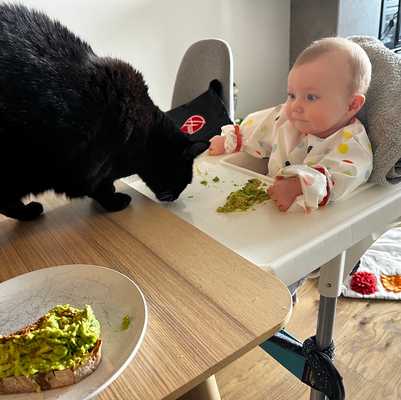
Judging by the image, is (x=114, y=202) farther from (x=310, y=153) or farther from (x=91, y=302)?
(x=310, y=153)

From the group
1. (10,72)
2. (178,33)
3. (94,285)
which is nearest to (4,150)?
(10,72)

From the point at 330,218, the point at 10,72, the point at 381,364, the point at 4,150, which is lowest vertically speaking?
the point at 381,364

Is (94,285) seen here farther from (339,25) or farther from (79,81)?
(339,25)

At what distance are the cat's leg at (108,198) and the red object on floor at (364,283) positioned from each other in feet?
3.40

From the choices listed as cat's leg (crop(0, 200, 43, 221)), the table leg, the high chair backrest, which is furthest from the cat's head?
the high chair backrest

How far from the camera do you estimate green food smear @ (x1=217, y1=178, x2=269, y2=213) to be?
0.69 metres

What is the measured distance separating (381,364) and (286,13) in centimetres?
202

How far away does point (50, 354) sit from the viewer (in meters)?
0.39

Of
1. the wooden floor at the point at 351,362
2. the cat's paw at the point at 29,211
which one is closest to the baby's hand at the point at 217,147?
the cat's paw at the point at 29,211

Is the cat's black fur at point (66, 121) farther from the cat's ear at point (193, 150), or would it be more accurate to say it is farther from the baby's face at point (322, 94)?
the baby's face at point (322, 94)

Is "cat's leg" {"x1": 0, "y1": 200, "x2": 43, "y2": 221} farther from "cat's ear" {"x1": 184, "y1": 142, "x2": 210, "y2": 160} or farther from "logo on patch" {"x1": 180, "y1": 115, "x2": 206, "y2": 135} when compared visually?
"logo on patch" {"x1": 180, "y1": 115, "x2": 206, "y2": 135}

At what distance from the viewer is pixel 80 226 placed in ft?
2.18

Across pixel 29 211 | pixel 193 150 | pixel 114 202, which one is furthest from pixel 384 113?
pixel 29 211

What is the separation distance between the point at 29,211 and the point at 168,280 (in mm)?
339
